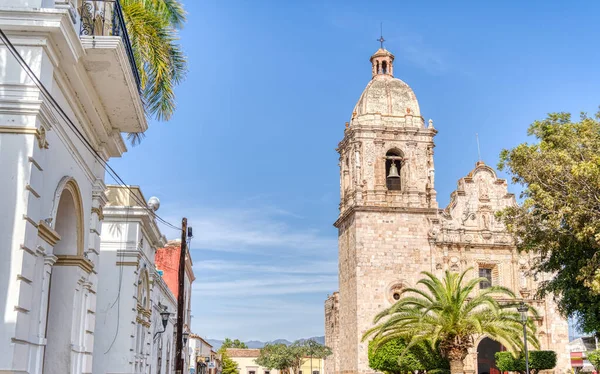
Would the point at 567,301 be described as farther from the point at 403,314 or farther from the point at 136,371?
the point at 136,371

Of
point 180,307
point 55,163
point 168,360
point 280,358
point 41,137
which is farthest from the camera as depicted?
point 280,358

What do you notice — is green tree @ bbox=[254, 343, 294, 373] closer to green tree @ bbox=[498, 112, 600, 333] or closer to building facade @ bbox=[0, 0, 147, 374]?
green tree @ bbox=[498, 112, 600, 333]

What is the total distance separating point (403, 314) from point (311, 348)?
37.4 meters

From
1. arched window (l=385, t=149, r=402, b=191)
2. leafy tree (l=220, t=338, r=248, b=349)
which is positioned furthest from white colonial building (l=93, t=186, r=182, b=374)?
leafy tree (l=220, t=338, r=248, b=349)

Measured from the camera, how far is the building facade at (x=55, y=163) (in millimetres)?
6473

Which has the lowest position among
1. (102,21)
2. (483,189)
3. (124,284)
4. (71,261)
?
(71,261)

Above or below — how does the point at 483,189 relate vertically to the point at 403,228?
above

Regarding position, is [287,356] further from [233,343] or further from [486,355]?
[233,343]

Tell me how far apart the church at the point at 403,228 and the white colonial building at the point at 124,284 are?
18.6 meters

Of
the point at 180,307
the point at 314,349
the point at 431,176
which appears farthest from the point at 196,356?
the point at 180,307

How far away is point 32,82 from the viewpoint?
676 cm

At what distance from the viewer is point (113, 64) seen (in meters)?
8.28

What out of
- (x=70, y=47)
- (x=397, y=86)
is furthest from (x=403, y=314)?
(x=70, y=47)

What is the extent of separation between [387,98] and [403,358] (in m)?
16.5
